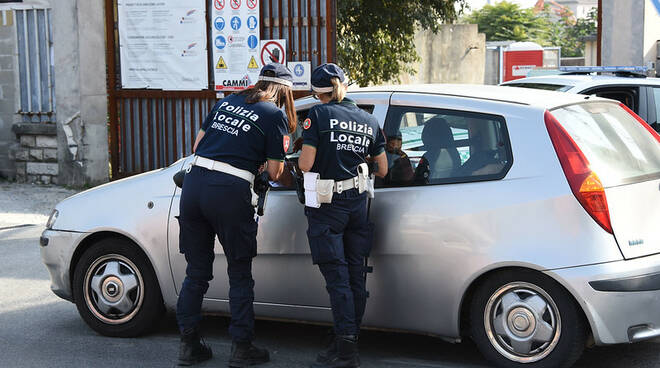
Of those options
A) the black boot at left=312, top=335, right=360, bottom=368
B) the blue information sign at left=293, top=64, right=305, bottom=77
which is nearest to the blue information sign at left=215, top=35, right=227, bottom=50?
the blue information sign at left=293, top=64, right=305, bottom=77

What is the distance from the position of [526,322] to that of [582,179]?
792 millimetres

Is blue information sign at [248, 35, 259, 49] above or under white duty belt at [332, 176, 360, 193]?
above

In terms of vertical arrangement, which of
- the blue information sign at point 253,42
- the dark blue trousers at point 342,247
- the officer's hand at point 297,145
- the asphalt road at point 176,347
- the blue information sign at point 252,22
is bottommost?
the asphalt road at point 176,347

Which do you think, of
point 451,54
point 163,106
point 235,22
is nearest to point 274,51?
point 235,22

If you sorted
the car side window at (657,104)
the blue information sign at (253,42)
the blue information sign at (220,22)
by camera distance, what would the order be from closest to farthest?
the car side window at (657,104), the blue information sign at (253,42), the blue information sign at (220,22)

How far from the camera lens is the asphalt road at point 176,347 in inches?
205

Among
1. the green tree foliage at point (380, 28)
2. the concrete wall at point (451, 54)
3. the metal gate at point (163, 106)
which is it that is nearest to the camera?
the metal gate at point (163, 106)

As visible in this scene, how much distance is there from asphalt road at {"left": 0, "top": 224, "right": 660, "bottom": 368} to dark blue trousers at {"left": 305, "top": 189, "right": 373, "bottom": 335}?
48 cm

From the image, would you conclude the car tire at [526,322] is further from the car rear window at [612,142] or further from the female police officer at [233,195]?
the female police officer at [233,195]

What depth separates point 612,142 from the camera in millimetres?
4840

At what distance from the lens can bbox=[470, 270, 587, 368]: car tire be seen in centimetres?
452

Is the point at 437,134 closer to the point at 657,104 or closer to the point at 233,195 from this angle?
the point at 233,195

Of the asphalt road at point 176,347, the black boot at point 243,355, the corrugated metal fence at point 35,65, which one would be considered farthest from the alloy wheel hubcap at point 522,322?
the corrugated metal fence at point 35,65

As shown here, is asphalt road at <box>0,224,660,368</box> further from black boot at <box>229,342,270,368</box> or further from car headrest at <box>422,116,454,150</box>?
car headrest at <box>422,116,454,150</box>
